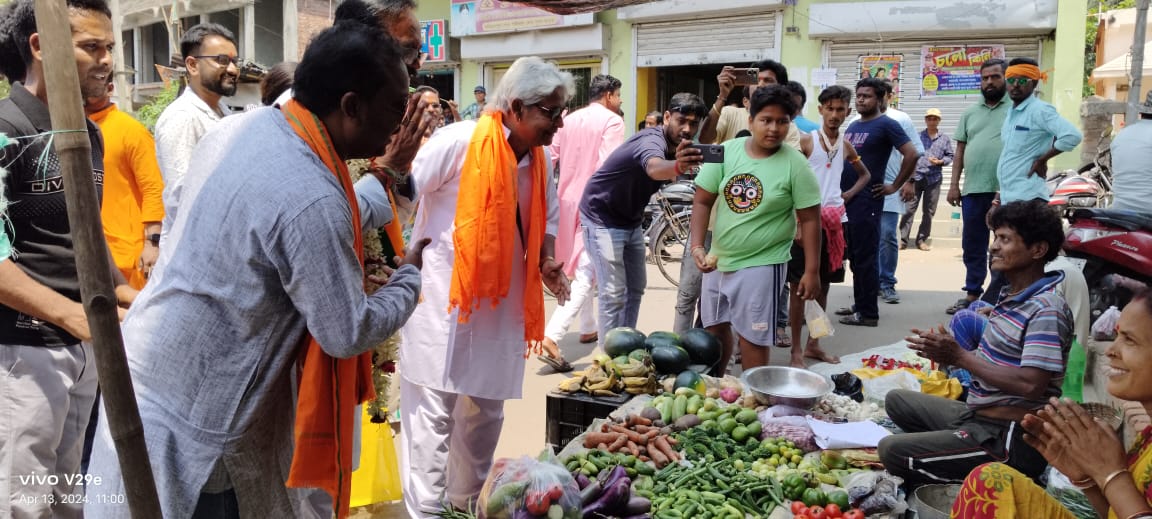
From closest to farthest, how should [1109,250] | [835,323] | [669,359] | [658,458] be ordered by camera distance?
[658,458] → [1109,250] → [669,359] → [835,323]

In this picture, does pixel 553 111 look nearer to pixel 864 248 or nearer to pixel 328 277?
pixel 328 277

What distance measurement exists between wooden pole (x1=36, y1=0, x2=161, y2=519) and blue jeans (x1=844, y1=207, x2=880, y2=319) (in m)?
6.33

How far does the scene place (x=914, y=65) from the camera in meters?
13.2

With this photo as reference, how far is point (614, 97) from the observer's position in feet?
23.2

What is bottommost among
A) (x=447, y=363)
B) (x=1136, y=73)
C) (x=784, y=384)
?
(x=784, y=384)

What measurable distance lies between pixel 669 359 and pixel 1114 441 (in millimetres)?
2715

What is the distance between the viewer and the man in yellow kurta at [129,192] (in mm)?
3361

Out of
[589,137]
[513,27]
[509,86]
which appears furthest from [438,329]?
[513,27]

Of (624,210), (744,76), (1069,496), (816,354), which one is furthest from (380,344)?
(816,354)

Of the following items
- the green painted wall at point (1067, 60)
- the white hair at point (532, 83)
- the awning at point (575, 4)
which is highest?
the green painted wall at point (1067, 60)

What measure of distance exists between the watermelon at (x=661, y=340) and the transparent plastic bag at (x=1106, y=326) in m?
2.24

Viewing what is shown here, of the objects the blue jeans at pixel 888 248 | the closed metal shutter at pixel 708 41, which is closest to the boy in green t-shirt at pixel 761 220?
the blue jeans at pixel 888 248

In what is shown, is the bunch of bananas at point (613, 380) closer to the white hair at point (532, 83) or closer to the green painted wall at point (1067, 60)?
the white hair at point (532, 83)

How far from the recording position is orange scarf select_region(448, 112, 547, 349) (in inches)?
133
